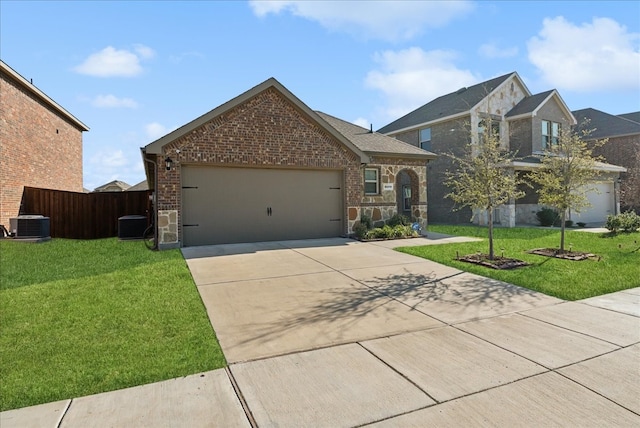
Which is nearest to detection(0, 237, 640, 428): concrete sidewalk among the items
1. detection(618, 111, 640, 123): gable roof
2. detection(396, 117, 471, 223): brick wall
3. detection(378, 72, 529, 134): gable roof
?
detection(396, 117, 471, 223): brick wall

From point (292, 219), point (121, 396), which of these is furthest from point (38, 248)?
point (121, 396)

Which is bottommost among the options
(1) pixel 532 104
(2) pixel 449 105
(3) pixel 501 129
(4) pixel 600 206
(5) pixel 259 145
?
(4) pixel 600 206

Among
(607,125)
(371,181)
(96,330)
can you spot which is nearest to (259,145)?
(371,181)

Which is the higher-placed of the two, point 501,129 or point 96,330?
point 501,129

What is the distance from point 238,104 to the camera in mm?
11789

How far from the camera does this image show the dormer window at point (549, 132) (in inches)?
849

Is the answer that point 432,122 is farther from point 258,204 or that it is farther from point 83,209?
point 83,209

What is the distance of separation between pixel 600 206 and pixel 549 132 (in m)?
6.25

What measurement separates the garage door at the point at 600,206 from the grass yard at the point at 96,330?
77.0 feet

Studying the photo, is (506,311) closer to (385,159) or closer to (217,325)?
(217,325)

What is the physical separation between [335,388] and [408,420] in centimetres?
72

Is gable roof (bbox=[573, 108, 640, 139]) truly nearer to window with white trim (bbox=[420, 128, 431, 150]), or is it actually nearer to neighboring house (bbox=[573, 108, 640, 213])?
neighboring house (bbox=[573, 108, 640, 213])

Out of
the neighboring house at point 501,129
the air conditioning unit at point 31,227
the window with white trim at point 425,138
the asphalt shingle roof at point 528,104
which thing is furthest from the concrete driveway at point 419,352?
the asphalt shingle roof at point 528,104

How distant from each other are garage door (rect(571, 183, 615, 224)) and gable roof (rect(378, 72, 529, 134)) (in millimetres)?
7835
